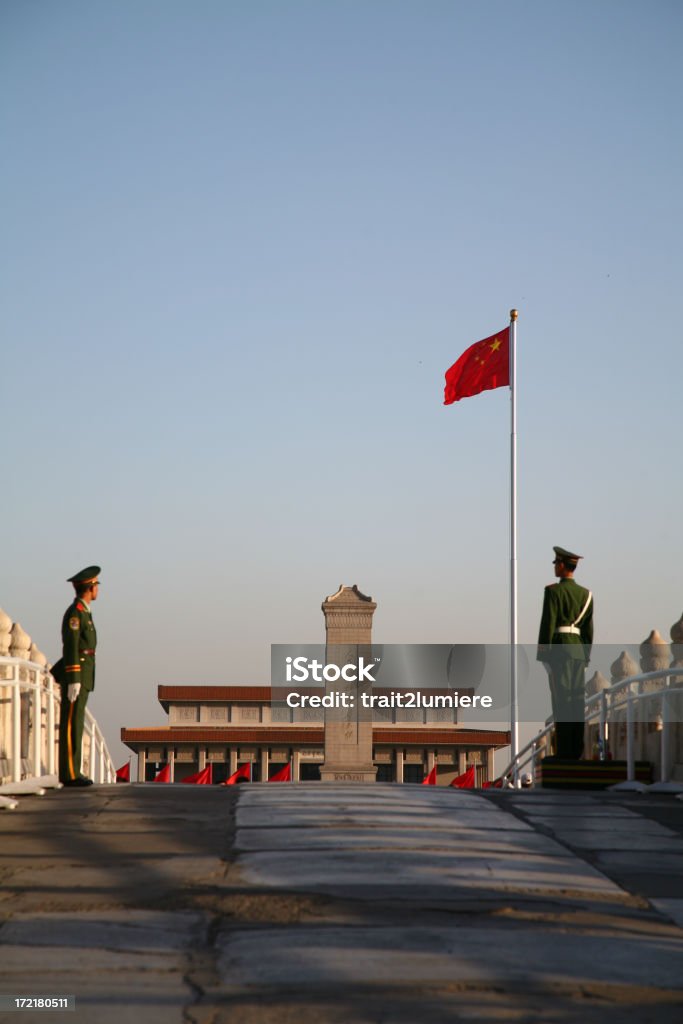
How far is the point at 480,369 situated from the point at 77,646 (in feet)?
53.3

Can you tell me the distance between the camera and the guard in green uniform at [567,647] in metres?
13.0

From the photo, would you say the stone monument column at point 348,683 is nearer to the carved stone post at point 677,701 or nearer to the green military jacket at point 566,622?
the carved stone post at point 677,701

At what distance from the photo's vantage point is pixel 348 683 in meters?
33.9

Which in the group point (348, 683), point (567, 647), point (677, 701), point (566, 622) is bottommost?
point (348, 683)

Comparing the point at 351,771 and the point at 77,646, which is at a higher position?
the point at 77,646

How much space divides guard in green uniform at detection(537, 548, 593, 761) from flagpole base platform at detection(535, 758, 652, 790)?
14 centimetres

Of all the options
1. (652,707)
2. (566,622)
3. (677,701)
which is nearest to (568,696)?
(566,622)

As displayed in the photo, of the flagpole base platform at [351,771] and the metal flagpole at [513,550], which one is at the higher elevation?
the metal flagpole at [513,550]

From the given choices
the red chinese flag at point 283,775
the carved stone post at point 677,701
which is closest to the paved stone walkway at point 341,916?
the carved stone post at point 677,701

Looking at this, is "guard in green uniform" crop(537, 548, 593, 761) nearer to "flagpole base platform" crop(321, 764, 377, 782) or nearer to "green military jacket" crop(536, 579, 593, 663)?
"green military jacket" crop(536, 579, 593, 663)

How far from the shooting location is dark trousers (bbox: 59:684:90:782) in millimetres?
11750

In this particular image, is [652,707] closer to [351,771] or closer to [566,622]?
[566,622]

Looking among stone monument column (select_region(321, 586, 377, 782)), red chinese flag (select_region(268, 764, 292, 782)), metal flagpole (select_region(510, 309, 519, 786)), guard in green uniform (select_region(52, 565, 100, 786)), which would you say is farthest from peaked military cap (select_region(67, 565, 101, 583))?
stone monument column (select_region(321, 586, 377, 782))

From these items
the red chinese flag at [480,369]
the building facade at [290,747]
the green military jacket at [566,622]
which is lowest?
the building facade at [290,747]
